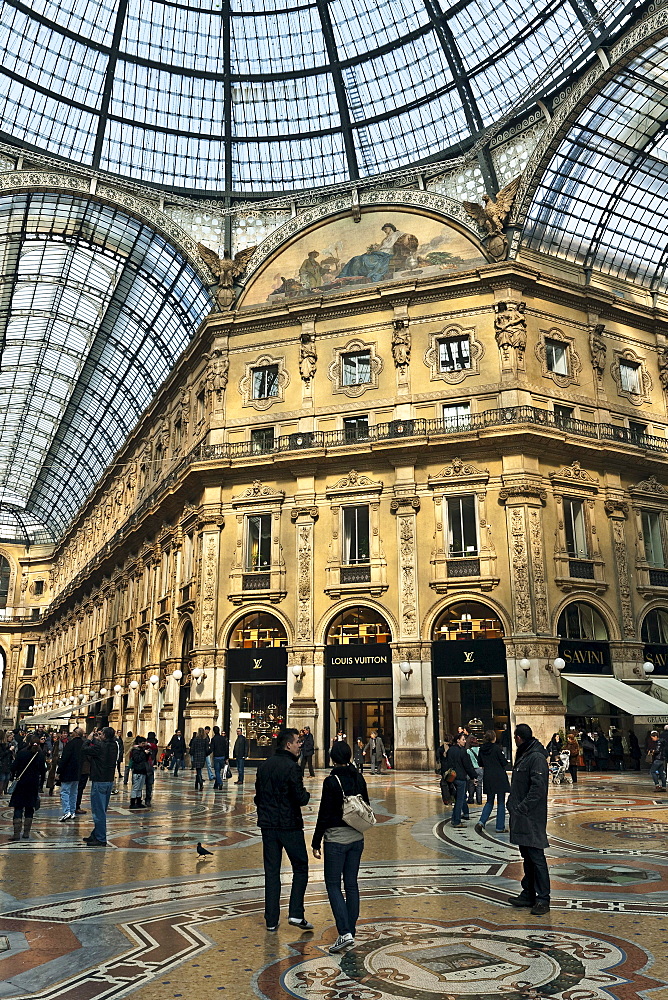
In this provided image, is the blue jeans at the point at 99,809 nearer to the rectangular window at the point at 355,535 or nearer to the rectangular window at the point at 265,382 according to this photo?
the rectangular window at the point at 355,535

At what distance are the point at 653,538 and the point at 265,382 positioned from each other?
18792 millimetres

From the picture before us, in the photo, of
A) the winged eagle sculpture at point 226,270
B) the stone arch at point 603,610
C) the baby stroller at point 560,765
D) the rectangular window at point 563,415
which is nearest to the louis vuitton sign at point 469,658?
the stone arch at point 603,610

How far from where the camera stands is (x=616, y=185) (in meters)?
37.8

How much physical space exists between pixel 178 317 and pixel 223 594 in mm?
18263

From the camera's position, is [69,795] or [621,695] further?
[621,695]

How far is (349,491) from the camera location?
33.7m

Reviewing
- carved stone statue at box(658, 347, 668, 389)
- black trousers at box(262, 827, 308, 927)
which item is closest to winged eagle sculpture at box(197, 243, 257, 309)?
carved stone statue at box(658, 347, 668, 389)

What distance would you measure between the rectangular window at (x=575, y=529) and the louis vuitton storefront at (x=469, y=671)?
462 centimetres

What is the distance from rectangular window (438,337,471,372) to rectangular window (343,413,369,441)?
400cm

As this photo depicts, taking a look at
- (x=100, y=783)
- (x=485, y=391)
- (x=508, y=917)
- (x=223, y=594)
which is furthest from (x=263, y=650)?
(x=508, y=917)

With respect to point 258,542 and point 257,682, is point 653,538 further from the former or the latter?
point 257,682

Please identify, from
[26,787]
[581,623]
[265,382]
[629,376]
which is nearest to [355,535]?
[265,382]

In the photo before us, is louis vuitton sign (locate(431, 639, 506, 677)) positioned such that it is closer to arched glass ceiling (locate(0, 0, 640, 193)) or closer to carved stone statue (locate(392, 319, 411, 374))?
carved stone statue (locate(392, 319, 411, 374))

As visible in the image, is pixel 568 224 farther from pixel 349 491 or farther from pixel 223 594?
pixel 223 594
